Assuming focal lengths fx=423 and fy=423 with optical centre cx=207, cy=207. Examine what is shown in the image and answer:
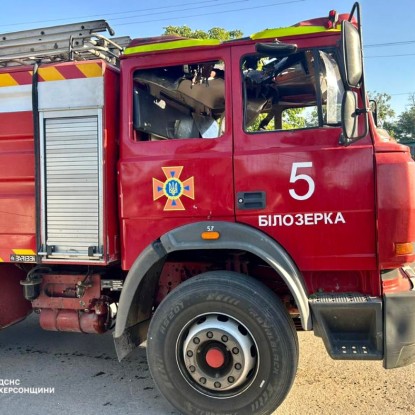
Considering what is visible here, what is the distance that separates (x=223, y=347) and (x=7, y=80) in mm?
2824

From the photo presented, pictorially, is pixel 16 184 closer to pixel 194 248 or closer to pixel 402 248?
pixel 194 248

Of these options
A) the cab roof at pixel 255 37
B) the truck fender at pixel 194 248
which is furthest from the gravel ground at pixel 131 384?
the cab roof at pixel 255 37

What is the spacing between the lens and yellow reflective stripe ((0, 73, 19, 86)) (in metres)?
3.59

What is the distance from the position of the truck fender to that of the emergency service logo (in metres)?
0.20

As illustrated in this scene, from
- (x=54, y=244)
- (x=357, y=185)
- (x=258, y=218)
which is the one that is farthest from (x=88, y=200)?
(x=357, y=185)

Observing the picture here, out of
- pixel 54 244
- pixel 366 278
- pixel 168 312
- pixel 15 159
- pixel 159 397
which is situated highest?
pixel 15 159

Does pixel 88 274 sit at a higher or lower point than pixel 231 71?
lower

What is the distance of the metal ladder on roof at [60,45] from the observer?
11.9 ft

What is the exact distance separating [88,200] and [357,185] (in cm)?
206

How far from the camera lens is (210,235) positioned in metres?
3.09

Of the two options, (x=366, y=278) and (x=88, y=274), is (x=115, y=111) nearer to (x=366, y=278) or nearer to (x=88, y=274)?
(x=88, y=274)

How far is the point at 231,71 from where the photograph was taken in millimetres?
3184

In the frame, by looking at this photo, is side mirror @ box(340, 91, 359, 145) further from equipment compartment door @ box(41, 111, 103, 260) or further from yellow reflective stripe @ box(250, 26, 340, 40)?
equipment compartment door @ box(41, 111, 103, 260)

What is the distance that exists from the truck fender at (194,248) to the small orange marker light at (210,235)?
16mm
